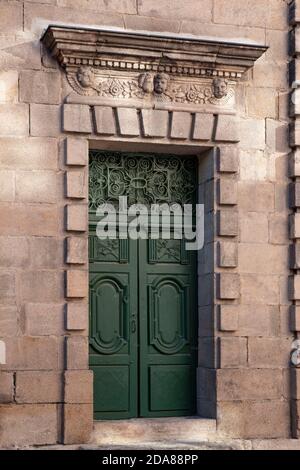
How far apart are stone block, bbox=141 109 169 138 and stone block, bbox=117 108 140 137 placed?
72mm

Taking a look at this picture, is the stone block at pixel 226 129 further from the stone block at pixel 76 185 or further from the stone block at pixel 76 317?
the stone block at pixel 76 317

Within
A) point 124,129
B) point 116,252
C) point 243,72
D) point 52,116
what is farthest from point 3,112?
point 243,72

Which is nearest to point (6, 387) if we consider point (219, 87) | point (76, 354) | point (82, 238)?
point (76, 354)

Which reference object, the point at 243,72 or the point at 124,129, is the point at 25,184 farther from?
the point at 243,72

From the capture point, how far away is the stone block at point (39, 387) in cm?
916

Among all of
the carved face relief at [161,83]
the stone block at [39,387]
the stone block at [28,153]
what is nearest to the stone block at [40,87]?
the stone block at [28,153]

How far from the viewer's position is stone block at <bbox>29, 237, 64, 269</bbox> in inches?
368

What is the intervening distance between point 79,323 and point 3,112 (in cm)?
217

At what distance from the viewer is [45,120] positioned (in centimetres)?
947

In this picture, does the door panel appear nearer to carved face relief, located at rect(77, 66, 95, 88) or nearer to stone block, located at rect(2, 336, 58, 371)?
stone block, located at rect(2, 336, 58, 371)

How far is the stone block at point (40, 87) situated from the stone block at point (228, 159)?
5.74 ft

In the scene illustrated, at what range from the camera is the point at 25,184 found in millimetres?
9352

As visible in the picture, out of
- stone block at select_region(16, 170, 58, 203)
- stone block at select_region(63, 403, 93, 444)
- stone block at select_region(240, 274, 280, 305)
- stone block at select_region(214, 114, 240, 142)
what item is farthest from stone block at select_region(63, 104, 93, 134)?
stone block at select_region(63, 403, 93, 444)

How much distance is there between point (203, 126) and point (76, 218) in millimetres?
1652
